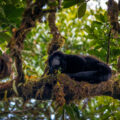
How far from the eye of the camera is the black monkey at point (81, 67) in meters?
3.95

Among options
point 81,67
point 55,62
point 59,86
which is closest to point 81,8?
point 59,86

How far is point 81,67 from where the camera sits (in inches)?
179

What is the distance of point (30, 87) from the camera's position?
Answer: 347 centimetres

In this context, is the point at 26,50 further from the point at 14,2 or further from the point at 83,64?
the point at 83,64

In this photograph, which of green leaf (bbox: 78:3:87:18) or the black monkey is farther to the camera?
the black monkey

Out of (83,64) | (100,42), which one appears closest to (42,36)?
(83,64)

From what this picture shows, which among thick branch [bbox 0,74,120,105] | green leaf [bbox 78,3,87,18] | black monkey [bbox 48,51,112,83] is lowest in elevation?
thick branch [bbox 0,74,120,105]

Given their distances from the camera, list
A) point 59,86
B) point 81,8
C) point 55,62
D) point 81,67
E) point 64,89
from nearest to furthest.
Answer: point 81,8, point 59,86, point 64,89, point 55,62, point 81,67

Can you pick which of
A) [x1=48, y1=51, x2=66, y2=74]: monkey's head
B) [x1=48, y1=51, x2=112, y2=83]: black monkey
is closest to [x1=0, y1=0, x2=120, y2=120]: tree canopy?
[x1=48, y1=51, x2=112, y2=83]: black monkey

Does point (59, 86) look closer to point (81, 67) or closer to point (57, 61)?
point (57, 61)

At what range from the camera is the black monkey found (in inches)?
155

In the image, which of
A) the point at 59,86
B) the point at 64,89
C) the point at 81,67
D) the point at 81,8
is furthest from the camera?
the point at 81,67

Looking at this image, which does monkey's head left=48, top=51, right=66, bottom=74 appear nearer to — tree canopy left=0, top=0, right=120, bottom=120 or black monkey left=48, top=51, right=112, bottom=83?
black monkey left=48, top=51, right=112, bottom=83

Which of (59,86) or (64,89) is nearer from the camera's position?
(59,86)
